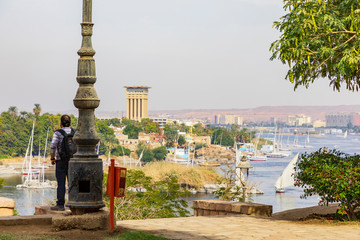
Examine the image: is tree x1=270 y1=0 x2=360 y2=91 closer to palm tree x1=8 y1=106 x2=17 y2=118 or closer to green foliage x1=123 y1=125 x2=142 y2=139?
palm tree x1=8 y1=106 x2=17 y2=118

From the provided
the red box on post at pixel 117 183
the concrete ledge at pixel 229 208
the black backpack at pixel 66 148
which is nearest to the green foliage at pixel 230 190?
the concrete ledge at pixel 229 208

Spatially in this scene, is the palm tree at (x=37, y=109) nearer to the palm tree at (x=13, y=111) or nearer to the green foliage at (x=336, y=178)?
the palm tree at (x=13, y=111)

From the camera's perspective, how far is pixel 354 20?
9.04 m

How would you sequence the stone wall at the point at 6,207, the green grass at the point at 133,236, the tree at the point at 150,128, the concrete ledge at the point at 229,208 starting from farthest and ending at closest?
the tree at the point at 150,128 < the concrete ledge at the point at 229,208 < the stone wall at the point at 6,207 < the green grass at the point at 133,236

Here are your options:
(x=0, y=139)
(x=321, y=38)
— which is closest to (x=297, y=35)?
(x=321, y=38)

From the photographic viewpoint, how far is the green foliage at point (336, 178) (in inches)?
347

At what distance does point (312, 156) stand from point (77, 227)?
468 cm

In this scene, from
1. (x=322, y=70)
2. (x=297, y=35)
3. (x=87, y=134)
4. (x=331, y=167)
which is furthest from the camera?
(x=322, y=70)

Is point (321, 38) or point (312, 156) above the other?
point (321, 38)

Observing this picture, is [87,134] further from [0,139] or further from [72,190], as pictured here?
[0,139]

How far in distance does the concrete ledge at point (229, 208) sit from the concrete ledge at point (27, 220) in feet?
14.4

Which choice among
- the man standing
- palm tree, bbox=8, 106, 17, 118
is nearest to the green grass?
the man standing

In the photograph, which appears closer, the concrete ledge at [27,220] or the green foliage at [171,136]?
the concrete ledge at [27,220]

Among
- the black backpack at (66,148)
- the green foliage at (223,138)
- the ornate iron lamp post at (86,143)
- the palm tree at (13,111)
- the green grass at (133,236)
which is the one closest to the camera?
the green grass at (133,236)
